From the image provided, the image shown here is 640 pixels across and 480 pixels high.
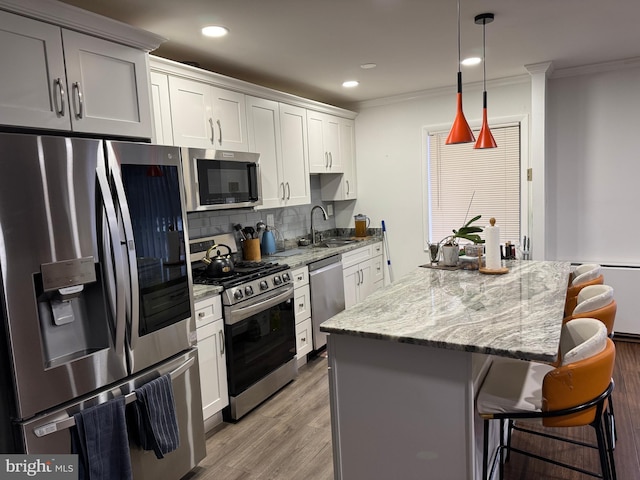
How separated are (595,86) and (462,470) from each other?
12.9ft

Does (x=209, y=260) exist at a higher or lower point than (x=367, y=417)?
higher

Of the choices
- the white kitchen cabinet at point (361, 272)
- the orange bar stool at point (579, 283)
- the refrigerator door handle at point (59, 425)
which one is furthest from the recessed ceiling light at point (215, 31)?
the orange bar stool at point (579, 283)

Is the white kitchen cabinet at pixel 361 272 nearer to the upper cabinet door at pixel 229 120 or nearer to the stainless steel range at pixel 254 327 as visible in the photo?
the stainless steel range at pixel 254 327

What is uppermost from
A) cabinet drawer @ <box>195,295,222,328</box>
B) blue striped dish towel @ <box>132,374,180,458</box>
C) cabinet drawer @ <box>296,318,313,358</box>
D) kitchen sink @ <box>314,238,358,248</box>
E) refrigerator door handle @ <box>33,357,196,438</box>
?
kitchen sink @ <box>314,238,358,248</box>

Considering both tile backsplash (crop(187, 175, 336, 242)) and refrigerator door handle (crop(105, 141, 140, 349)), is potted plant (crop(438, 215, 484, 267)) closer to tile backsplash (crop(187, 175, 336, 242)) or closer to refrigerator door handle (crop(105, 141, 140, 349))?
tile backsplash (crop(187, 175, 336, 242))

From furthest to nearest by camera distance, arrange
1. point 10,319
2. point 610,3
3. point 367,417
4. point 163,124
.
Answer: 1. point 163,124
2. point 610,3
3. point 367,417
4. point 10,319

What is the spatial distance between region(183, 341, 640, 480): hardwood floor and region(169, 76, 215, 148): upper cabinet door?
1932 millimetres

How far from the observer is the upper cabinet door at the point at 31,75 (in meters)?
1.73

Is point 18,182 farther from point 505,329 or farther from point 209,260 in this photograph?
point 505,329

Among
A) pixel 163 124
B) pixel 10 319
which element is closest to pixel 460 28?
pixel 163 124

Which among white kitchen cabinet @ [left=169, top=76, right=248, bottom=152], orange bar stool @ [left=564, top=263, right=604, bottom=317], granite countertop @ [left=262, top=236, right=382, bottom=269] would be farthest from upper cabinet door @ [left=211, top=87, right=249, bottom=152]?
orange bar stool @ [left=564, top=263, right=604, bottom=317]

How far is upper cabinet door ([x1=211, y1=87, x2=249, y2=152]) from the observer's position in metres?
3.25

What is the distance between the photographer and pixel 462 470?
175 centimetres

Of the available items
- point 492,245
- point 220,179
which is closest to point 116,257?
point 220,179
